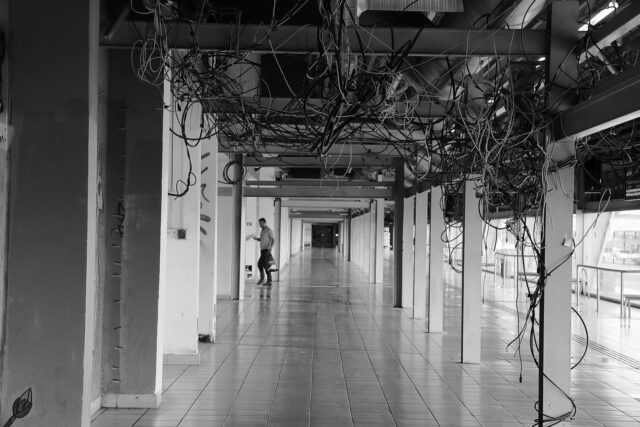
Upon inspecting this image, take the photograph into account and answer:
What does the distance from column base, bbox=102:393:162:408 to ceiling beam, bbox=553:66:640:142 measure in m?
3.43

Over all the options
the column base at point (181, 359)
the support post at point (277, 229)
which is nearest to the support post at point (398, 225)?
the column base at point (181, 359)

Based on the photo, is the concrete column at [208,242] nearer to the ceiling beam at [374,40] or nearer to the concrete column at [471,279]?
the concrete column at [471,279]

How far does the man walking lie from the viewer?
1330 cm

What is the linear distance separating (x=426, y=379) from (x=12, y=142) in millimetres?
4032

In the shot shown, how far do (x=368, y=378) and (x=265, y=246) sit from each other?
26.8 ft

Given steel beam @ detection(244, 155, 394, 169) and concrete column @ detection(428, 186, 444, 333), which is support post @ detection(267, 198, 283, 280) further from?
concrete column @ detection(428, 186, 444, 333)

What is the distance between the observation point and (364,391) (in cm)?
504

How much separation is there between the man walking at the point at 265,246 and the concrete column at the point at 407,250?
366cm

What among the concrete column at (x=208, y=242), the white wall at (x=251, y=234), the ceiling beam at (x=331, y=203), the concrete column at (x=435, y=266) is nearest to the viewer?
the concrete column at (x=208, y=242)

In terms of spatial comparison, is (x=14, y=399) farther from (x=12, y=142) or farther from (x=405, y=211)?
(x=405, y=211)

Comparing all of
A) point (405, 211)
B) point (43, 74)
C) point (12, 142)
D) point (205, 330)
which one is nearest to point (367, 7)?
point (43, 74)

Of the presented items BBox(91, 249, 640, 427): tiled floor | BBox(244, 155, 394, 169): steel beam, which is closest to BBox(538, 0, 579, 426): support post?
BBox(91, 249, 640, 427): tiled floor

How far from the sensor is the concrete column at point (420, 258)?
364 inches

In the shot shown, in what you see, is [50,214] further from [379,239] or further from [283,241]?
[283,241]
